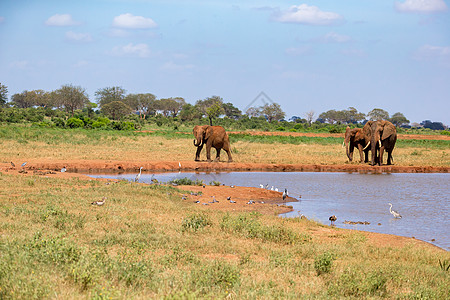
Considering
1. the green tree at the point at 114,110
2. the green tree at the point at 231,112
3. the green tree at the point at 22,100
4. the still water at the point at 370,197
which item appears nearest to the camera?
the still water at the point at 370,197

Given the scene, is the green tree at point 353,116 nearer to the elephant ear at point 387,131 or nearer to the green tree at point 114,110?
the green tree at point 114,110

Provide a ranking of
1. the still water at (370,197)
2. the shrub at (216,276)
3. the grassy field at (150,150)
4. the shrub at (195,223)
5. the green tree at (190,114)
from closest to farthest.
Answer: the shrub at (216,276) < the shrub at (195,223) < the still water at (370,197) < the grassy field at (150,150) < the green tree at (190,114)

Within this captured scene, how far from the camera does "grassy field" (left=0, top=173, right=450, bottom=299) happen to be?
6699 mm

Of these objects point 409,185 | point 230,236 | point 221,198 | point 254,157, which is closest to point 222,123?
point 254,157

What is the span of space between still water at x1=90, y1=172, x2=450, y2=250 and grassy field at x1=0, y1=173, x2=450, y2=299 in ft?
7.71

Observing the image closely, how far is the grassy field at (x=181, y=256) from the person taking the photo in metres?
6.70

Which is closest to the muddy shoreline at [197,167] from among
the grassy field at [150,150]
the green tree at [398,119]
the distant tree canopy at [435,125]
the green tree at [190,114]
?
the grassy field at [150,150]

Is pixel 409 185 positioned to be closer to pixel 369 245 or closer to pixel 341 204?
pixel 341 204

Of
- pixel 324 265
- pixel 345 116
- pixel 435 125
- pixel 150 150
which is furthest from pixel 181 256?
pixel 435 125

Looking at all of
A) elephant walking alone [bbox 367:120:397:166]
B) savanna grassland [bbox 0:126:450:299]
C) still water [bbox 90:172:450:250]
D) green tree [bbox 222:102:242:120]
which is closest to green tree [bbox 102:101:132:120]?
green tree [bbox 222:102:242:120]

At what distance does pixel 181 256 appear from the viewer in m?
8.81

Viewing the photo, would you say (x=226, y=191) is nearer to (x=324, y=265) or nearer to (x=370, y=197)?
(x=370, y=197)

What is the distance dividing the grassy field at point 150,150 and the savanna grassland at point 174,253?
13.4 meters

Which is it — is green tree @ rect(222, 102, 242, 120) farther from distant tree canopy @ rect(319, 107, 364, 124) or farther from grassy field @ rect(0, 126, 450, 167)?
Result: grassy field @ rect(0, 126, 450, 167)
